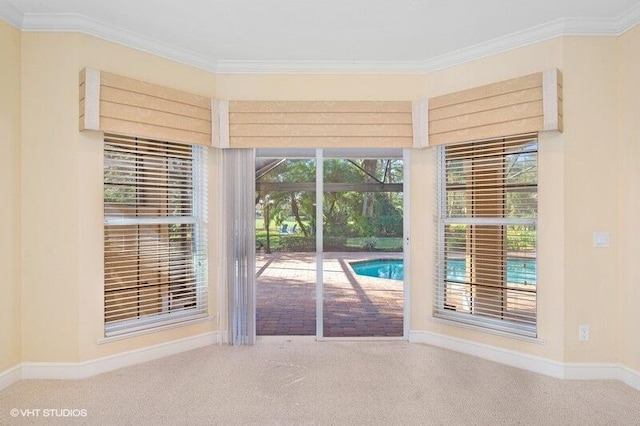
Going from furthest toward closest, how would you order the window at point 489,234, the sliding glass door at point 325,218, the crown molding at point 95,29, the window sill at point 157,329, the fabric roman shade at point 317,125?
the sliding glass door at point 325,218 → the fabric roman shade at point 317,125 → the window at point 489,234 → the window sill at point 157,329 → the crown molding at point 95,29

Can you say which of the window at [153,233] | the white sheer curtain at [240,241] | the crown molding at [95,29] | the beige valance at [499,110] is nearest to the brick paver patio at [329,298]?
the white sheer curtain at [240,241]

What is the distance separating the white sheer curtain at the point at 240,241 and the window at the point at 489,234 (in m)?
1.84

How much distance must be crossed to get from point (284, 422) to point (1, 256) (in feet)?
7.91

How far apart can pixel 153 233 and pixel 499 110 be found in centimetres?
323

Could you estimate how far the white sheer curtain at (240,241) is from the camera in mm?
3818

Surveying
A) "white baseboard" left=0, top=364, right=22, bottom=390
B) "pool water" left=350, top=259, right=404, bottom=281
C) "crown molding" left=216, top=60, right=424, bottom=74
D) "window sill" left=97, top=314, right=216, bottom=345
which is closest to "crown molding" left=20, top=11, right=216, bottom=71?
"crown molding" left=216, top=60, right=424, bottom=74

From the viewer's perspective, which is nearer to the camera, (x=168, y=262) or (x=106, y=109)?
(x=106, y=109)

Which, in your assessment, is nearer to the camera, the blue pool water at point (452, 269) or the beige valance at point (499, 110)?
the beige valance at point (499, 110)

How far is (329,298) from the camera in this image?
13.9 feet

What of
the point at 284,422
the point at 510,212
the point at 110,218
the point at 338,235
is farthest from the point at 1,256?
the point at 510,212

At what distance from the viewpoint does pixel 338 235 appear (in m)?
4.01

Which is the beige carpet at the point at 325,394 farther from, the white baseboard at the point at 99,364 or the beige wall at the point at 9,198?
the beige wall at the point at 9,198

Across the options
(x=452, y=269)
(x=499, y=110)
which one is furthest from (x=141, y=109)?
(x=452, y=269)

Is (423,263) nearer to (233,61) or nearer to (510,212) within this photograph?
(510,212)
